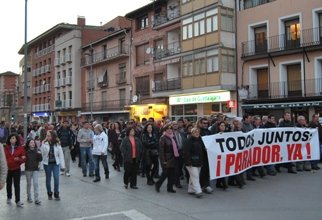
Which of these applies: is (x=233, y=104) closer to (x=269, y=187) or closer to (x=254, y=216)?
(x=269, y=187)

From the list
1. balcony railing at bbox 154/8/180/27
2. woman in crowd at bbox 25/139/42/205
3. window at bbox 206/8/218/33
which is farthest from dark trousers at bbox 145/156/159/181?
balcony railing at bbox 154/8/180/27

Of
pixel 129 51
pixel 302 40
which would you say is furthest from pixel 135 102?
pixel 302 40

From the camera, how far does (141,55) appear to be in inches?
1601

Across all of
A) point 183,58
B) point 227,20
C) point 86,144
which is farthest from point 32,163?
point 183,58

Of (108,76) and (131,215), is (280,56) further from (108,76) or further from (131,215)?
(108,76)

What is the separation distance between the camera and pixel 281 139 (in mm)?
12969

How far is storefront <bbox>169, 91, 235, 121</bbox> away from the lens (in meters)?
30.5

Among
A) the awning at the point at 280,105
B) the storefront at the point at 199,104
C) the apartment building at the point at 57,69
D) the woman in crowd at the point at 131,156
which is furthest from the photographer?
the apartment building at the point at 57,69

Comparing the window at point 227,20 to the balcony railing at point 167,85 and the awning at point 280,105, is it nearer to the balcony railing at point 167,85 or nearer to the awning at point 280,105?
the awning at point 280,105

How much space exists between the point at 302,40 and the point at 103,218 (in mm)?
21965

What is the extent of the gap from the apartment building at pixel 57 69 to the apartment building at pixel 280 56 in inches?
1120

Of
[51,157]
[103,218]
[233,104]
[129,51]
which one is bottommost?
[103,218]

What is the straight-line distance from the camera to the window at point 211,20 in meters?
30.2

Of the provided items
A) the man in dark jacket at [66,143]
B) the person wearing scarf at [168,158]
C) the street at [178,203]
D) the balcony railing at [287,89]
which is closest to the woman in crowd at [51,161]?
the street at [178,203]
